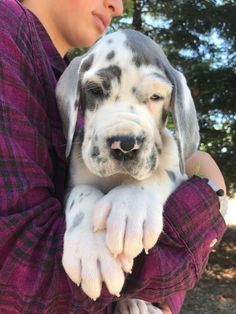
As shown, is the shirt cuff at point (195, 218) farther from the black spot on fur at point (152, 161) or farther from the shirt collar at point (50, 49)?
the shirt collar at point (50, 49)

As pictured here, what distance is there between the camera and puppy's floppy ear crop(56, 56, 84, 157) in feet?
7.30

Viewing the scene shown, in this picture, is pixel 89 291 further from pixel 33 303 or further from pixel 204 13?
pixel 204 13

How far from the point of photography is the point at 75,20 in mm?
2756

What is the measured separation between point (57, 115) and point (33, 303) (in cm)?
82

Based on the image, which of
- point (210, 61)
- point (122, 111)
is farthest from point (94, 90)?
point (210, 61)

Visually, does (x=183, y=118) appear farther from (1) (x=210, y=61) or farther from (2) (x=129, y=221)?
(1) (x=210, y=61)

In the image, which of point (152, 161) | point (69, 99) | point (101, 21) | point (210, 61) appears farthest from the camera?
point (210, 61)

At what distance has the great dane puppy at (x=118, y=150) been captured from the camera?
1701mm

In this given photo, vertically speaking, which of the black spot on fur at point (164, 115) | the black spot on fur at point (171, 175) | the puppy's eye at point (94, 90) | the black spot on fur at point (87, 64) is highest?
the black spot on fur at point (87, 64)

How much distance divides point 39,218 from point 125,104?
1.89ft

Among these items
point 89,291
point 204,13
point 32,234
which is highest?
point 204,13

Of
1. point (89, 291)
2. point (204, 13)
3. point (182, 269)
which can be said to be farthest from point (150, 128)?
point (204, 13)

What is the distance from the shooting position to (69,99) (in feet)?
7.30

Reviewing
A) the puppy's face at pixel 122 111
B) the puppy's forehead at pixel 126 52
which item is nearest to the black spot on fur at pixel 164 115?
the puppy's face at pixel 122 111
